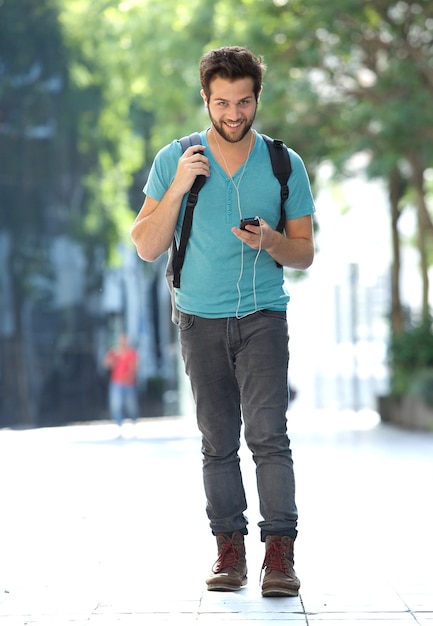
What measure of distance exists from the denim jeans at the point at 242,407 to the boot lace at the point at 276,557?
0.05 meters

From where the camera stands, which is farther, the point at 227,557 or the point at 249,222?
the point at 227,557

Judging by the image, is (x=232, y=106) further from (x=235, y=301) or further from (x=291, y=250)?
(x=235, y=301)

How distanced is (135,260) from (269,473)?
62.8 feet

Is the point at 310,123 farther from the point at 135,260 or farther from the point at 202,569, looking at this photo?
the point at 202,569

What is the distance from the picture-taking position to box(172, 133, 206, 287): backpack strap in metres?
4.84

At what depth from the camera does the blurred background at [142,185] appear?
16.1 metres

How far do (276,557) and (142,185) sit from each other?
19.3 meters

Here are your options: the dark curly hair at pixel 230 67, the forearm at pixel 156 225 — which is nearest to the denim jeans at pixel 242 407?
the forearm at pixel 156 225

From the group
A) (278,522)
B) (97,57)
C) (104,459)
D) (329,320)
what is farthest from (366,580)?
(329,320)

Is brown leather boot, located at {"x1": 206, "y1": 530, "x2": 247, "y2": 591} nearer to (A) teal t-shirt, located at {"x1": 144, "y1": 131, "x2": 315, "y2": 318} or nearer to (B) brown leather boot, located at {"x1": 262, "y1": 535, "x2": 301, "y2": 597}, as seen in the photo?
(B) brown leather boot, located at {"x1": 262, "y1": 535, "x2": 301, "y2": 597}

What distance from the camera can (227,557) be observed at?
4957mm

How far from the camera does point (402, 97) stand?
52.2 ft

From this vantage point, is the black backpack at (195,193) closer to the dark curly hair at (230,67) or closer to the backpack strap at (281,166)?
the backpack strap at (281,166)

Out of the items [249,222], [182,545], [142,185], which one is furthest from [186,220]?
[142,185]
